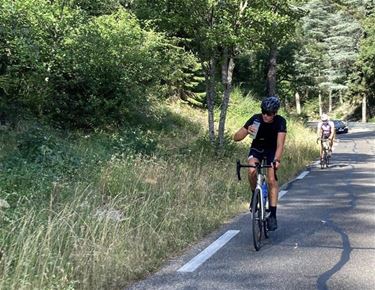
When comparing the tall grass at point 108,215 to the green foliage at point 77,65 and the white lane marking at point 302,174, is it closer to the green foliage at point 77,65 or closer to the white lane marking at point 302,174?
the green foliage at point 77,65

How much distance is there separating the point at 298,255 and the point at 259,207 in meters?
0.90

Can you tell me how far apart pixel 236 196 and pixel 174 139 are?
7.96 meters

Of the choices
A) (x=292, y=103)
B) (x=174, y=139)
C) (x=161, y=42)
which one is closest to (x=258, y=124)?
(x=174, y=139)

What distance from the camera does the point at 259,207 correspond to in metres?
7.15

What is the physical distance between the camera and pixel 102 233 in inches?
231

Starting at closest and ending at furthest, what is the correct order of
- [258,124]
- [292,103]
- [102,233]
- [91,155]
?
[102,233] → [258,124] → [91,155] → [292,103]

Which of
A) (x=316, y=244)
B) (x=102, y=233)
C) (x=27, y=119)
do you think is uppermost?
(x=27, y=119)

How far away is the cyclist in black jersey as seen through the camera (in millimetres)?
7188

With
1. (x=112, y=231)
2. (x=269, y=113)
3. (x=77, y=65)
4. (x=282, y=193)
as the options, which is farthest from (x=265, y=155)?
(x=77, y=65)

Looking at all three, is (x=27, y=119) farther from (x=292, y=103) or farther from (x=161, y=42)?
(x=292, y=103)

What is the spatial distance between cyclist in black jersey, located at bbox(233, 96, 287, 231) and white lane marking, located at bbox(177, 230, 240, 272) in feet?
2.09

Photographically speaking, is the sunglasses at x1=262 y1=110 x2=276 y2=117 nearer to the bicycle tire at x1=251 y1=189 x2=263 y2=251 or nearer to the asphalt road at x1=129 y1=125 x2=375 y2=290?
the bicycle tire at x1=251 y1=189 x2=263 y2=251

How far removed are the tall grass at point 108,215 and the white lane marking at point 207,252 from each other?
315mm

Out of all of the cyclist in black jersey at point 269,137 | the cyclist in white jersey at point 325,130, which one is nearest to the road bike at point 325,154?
the cyclist in white jersey at point 325,130
